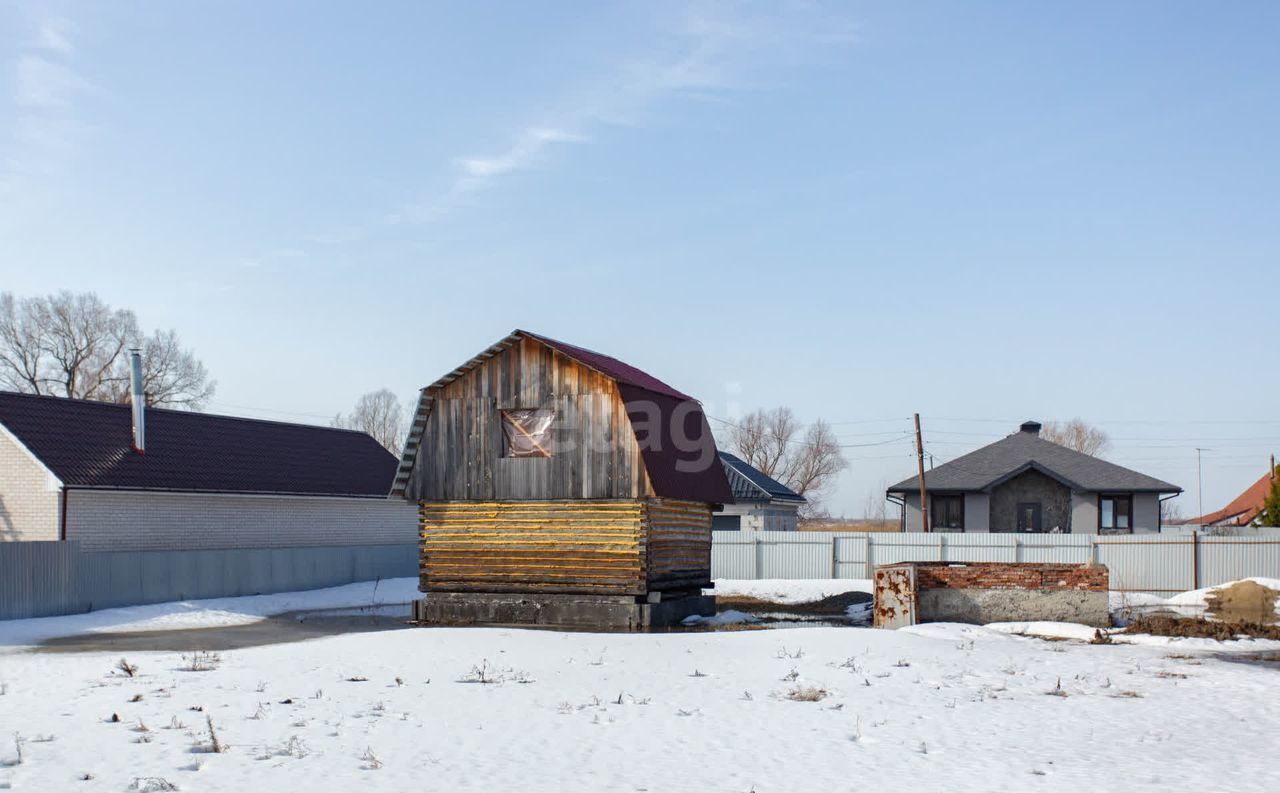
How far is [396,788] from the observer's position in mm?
9359

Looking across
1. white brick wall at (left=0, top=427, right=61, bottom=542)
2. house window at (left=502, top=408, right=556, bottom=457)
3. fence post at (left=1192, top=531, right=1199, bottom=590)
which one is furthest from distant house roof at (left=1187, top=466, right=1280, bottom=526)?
white brick wall at (left=0, top=427, right=61, bottom=542)

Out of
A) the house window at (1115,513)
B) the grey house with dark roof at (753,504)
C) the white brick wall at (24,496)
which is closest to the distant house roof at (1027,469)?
the house window at (1115,513)

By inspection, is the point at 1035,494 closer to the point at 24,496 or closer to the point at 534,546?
the point at 534,546

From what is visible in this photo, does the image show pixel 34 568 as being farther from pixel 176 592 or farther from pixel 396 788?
pixel 396 788

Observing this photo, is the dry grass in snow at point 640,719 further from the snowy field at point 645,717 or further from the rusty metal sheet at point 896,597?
the rusty metal sheet at point 896,597

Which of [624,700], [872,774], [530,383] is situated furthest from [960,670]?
[530,383]

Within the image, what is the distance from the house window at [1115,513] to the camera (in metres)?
42.9

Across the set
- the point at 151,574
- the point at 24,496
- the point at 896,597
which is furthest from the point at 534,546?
the point at 24,496

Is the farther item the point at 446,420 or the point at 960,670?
the point at 446,420

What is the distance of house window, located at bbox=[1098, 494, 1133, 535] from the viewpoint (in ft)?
141

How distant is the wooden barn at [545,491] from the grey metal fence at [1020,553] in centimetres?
1079

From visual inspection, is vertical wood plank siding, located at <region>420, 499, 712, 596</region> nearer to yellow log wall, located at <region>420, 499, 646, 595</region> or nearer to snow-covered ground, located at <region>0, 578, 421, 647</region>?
yellow log wall, located at <region>420, 499, 646, 595</region>

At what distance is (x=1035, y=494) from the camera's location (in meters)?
43.8

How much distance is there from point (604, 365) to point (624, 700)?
42.2 feet
